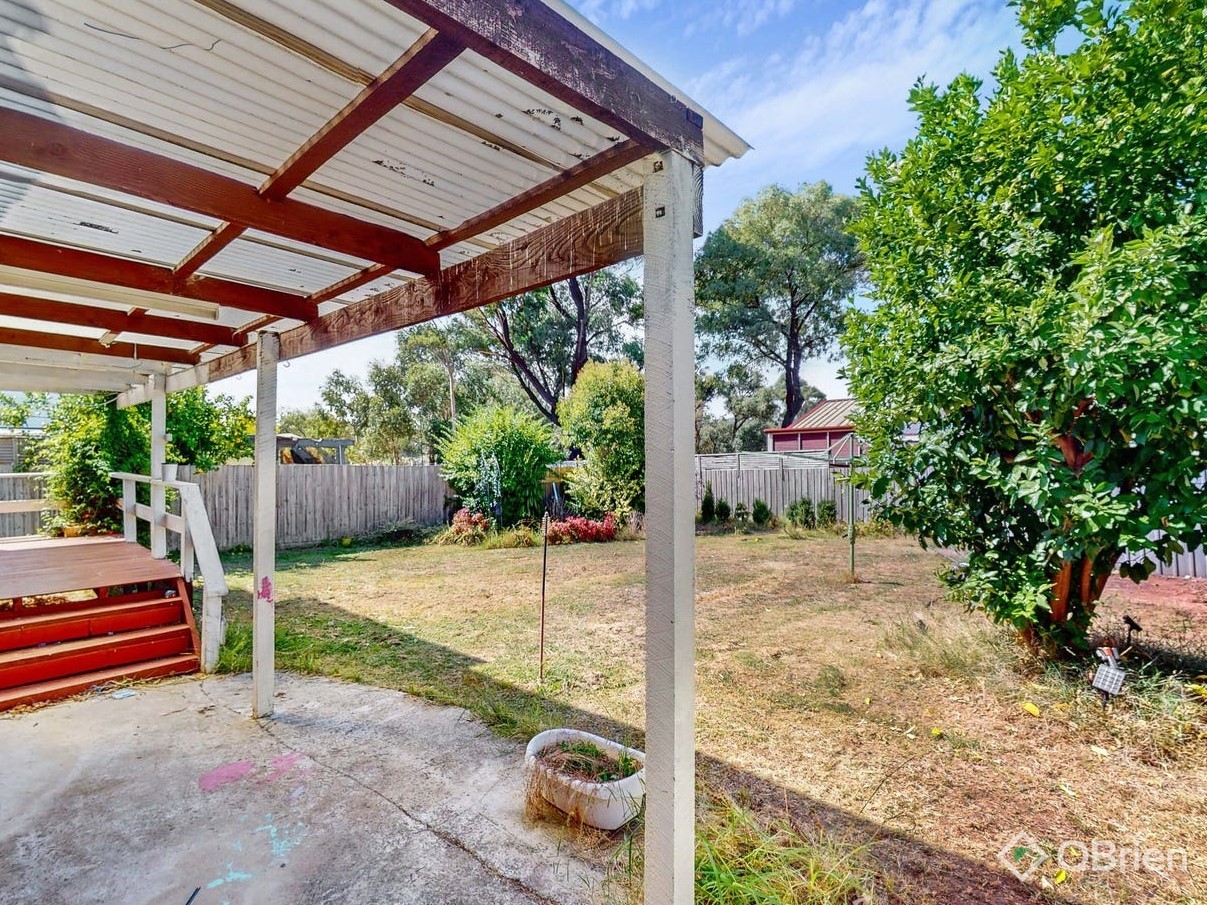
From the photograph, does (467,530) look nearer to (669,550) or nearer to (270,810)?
(270,810)

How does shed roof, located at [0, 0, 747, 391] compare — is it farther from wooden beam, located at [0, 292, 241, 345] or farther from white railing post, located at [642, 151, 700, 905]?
white railing post, located at [642, 151, 700, 905]

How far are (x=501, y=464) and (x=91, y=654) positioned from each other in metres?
7.30

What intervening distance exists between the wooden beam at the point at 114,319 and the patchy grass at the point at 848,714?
2.18 m

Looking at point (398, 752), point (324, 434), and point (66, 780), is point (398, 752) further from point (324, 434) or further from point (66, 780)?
point (324, 434)

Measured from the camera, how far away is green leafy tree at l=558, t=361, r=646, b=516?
11297 mm

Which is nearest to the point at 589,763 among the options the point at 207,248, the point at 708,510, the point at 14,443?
the point at 207,248

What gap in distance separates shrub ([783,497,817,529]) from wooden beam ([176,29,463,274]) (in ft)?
33.7

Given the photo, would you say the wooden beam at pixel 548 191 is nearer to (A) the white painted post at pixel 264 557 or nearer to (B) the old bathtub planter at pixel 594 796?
(A) the white painted post at pixel 264 557

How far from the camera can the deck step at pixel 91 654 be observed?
3451 mm

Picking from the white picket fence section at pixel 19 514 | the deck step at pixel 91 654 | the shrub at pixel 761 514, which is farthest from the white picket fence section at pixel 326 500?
the shrub at pixel 761 514

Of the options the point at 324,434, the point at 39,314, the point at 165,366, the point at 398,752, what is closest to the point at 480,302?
the point at 398,752

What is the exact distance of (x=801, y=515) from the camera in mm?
10938

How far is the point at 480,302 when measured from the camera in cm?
236

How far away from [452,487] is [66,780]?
30.8ft
